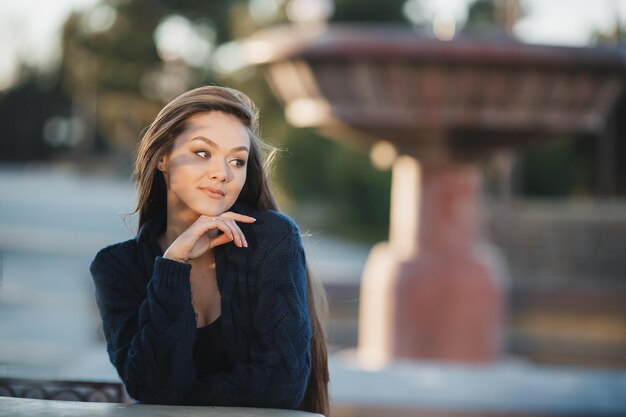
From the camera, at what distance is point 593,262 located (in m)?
10.0

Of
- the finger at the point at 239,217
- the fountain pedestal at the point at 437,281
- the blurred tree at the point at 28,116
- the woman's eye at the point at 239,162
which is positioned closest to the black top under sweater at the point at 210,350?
the finger at the point at 239,217

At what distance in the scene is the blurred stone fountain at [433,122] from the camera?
4.30 metres

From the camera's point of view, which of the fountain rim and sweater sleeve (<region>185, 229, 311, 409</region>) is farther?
the fountain rim

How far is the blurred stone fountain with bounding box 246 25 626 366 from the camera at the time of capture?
14.1 feet

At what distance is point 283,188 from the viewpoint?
1742 centimetres

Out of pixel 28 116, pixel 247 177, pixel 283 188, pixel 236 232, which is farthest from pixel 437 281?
pixel 28 116

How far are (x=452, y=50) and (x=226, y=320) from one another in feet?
8.67

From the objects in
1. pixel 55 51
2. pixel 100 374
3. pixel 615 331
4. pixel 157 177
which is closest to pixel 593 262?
pixel 615 331

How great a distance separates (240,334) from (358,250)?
15477 millimetres

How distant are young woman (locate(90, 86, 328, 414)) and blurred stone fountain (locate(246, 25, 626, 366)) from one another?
240cm

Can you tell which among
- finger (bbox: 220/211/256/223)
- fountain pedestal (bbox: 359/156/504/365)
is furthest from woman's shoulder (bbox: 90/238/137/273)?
fountain pedestal (bbox: 359/156/504/365)

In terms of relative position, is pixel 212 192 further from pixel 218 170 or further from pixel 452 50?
pixel 452 50

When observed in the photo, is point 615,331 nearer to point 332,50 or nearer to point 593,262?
point 593,262

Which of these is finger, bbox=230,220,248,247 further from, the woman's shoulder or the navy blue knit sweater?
the woman's shoulder
